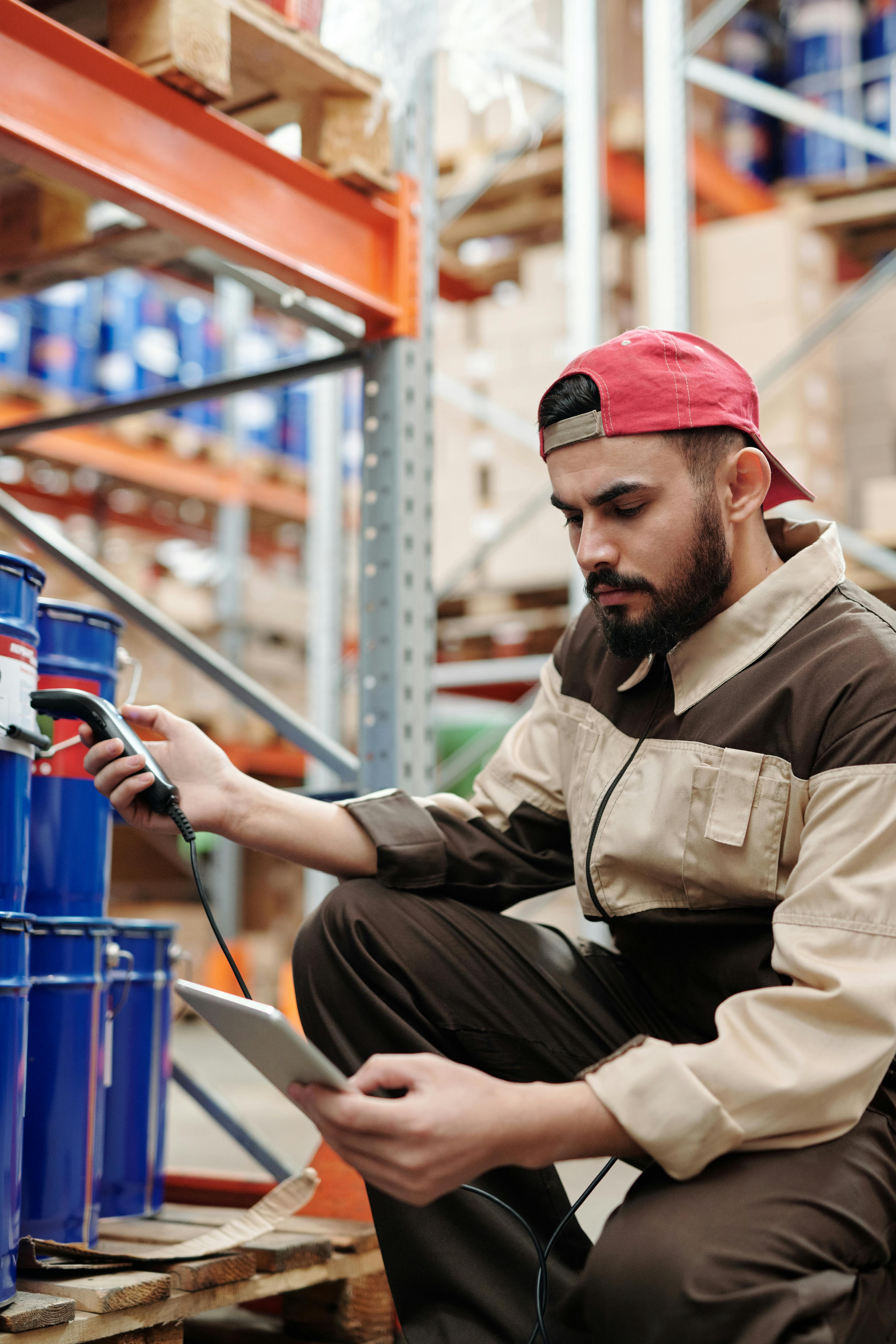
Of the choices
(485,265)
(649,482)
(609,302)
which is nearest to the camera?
(649,482)

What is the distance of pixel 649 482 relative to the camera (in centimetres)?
164

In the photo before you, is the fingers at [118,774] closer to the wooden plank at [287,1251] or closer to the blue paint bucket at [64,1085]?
the blue paint bucket at [64,1085]

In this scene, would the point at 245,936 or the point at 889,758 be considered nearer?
the point at 889,758

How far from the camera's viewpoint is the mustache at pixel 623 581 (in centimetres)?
167

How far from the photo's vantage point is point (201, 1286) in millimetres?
1847

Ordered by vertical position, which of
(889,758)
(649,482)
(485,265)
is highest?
(485,265)

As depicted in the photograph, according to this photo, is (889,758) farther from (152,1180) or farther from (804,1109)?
(152,1180)

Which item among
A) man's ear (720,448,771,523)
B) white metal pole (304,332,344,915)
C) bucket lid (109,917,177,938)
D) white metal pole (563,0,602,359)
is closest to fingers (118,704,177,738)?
bucket lid (109,917,177,938)

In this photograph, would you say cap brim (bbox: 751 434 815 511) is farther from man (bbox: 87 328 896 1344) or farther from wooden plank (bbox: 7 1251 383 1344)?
wooden plank (bbox: 7 1251 383 1344)

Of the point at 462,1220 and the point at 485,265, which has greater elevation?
the point at 485,265

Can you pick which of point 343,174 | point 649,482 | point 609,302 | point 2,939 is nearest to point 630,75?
point 609,302

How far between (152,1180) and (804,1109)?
148 centimetres

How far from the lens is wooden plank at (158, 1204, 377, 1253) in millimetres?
2191

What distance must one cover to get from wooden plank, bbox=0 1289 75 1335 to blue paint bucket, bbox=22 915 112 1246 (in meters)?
0.29
